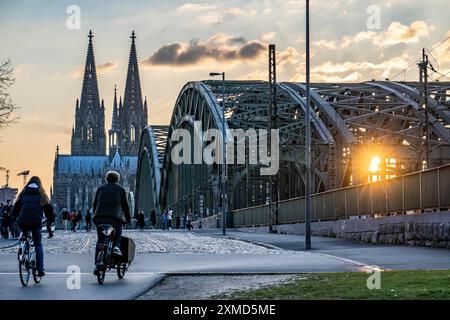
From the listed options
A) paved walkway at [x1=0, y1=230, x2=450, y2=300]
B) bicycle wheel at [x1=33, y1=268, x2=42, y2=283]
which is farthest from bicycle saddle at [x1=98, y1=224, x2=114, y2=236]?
bicycle wheel at [x1=33, y1=268, x2=42, y2=283]

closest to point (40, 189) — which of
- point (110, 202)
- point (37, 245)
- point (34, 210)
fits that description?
point (34, 210)

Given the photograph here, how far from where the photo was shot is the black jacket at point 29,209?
52.0 ft

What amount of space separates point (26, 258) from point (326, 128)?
178 ft

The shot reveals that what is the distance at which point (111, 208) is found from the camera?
1588 centimetres

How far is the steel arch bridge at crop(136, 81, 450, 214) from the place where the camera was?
6144 cm

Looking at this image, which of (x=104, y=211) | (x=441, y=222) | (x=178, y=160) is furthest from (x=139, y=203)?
(x=104, y=211)

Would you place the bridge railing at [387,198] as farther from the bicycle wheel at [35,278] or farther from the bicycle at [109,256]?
the bicycle wheel at [35,278]

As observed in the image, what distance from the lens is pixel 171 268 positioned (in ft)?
65.6

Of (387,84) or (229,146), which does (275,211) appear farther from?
(387,84)

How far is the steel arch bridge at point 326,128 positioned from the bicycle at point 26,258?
43708 mm

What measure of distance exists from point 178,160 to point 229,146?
1155 inches

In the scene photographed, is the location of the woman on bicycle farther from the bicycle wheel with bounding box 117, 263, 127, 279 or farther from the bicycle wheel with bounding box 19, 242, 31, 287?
the bicycle wheel with bounding box 117, 263, 127, 279

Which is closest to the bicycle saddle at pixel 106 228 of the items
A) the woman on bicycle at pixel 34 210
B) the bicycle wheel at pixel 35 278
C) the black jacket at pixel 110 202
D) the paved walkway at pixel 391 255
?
the black jacket at pixel 110 202

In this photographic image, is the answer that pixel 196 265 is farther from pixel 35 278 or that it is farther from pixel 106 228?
pixel 35 278
